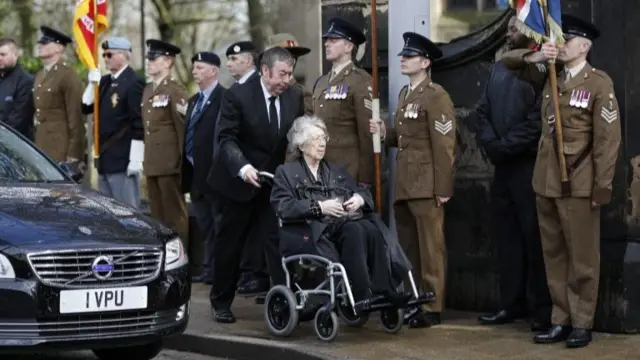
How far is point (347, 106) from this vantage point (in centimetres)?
1127

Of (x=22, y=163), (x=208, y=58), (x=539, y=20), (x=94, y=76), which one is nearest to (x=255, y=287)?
(x=208, y=58)

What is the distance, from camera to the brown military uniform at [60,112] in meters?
14.4

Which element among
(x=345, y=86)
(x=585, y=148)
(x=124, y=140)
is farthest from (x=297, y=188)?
(x=124, y=140)

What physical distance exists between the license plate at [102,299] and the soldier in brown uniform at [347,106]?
2594 mm

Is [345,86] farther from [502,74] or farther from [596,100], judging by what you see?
[596,100]

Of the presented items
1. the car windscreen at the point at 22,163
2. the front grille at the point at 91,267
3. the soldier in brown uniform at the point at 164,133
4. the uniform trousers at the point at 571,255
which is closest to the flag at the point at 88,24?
the soldier in brown uniform at the point at 164,133

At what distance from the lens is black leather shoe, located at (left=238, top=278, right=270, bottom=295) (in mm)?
12938

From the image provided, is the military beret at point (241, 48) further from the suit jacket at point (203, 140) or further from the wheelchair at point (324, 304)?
the wheelchair at point (324, 304)

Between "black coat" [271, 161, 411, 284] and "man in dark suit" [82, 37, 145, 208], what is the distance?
3.71 meters

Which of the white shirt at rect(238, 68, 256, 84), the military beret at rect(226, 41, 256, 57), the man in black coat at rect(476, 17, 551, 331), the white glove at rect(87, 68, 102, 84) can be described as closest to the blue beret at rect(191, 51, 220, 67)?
the military beret at rect(226, 41, 256, 57)

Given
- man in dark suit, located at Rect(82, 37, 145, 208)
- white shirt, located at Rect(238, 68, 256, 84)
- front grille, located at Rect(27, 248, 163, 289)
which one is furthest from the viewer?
man in dark suit, located at Rect(82, 37, 145, 208)

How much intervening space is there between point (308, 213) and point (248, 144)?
1085 mm

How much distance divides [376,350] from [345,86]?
234 cm

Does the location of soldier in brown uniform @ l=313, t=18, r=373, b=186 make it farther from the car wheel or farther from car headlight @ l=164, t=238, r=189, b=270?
the car wheel
